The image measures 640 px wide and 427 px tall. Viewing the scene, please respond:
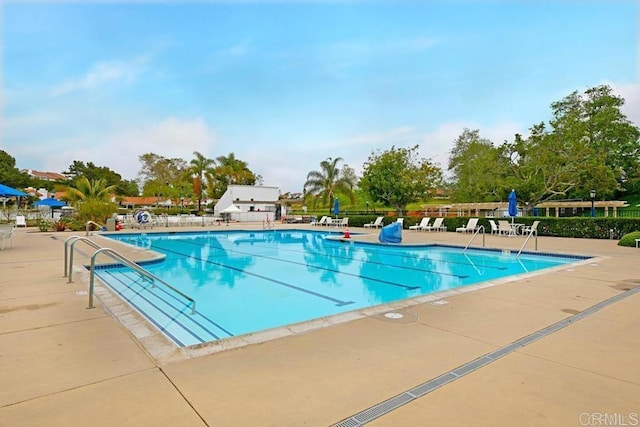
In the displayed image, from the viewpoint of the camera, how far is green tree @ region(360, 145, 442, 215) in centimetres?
2477

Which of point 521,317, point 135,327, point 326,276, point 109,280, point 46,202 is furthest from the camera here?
point 46,202

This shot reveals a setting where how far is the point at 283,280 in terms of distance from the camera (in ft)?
26.2

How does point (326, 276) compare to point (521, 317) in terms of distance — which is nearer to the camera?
point (521, 317)

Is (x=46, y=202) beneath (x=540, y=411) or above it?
above

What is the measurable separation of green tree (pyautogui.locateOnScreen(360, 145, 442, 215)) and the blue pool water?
11.7 meters

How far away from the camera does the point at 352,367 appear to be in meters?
2.66

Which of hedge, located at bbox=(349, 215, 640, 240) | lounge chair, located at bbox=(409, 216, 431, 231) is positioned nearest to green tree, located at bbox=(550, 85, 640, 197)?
hedge, located at bbox=(349, 215, 640, 240)

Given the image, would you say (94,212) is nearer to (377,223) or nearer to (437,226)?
(377,223)

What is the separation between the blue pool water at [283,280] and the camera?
528cm

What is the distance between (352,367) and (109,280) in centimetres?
648

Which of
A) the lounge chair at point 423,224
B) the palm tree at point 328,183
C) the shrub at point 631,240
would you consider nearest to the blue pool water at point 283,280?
the shrub at point 631,240

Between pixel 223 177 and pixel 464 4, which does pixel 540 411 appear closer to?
pixel 464 4

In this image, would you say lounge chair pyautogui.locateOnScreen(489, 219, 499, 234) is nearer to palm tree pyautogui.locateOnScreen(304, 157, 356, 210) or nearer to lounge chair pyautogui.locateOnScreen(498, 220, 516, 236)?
lounge chair pyautogui.locateOnScreen(498, 220, 516, 236)

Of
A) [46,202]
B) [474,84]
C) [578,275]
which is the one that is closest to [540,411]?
[578,275]
